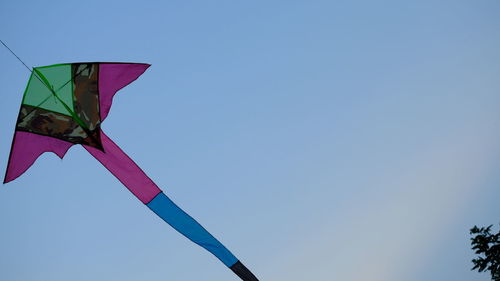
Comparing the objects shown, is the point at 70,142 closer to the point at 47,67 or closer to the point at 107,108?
the point at 107,108

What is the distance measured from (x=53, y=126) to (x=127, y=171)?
1746mm

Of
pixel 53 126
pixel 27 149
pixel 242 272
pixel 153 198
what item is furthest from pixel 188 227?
pixel 27 149

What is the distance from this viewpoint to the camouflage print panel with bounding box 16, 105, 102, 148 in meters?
8.04

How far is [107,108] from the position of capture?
827cm

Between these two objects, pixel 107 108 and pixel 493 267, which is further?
pixel 493 267

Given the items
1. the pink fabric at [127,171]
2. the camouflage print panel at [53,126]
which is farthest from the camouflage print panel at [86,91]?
the pink fabric at [127,171]

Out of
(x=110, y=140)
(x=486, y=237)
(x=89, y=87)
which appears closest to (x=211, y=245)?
(x=110, y=140)

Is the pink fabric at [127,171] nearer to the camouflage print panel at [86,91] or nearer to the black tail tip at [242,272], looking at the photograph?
the camouflage print panel at [86,91]

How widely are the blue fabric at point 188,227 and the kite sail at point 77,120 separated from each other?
0.06 ft

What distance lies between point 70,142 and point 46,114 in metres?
0.71

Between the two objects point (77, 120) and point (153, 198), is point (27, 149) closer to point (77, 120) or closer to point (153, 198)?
point (77, 120)

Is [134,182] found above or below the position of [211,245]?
above

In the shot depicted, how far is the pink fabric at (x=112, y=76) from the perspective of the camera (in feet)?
27.1

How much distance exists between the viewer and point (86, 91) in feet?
27.1
